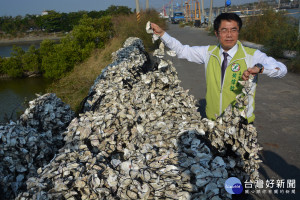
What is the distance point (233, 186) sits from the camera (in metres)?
1.48

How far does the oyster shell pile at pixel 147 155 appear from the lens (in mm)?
1432

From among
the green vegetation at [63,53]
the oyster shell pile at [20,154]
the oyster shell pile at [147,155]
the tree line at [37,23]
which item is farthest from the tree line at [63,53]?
the tree line at [37,23]

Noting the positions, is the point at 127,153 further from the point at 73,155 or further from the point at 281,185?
the point at 281,185

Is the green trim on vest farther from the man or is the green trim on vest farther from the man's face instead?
the man's face

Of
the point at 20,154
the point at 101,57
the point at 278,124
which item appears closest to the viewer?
the point at 20,154

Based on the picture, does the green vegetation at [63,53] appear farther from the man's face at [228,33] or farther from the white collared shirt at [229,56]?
the man's face at [228,33]

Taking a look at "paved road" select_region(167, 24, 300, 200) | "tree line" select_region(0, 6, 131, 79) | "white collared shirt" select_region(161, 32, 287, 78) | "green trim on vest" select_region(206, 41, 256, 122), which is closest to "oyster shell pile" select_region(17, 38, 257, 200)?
"green trim on vest" select_region(206, 41, 256, 122)

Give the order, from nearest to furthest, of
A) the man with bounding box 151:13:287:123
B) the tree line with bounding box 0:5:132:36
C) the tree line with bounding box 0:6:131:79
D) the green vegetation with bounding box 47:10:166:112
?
1. the man with bounding box 151:13:287:123
2. the green vegetation with bounding box 47:10:166:112
3. the tree line with bounding box 0:6:131:79
4. the tree line with bounding box 0:5:132:36

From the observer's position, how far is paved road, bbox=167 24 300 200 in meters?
3.16

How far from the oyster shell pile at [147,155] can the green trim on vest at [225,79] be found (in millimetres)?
292

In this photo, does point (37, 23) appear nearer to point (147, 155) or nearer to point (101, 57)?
point (101, 57)

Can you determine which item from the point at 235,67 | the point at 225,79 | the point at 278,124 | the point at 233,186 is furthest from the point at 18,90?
the point at 233,186

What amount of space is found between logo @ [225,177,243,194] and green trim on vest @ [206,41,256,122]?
3.09ft

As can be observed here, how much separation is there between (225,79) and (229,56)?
258mm
